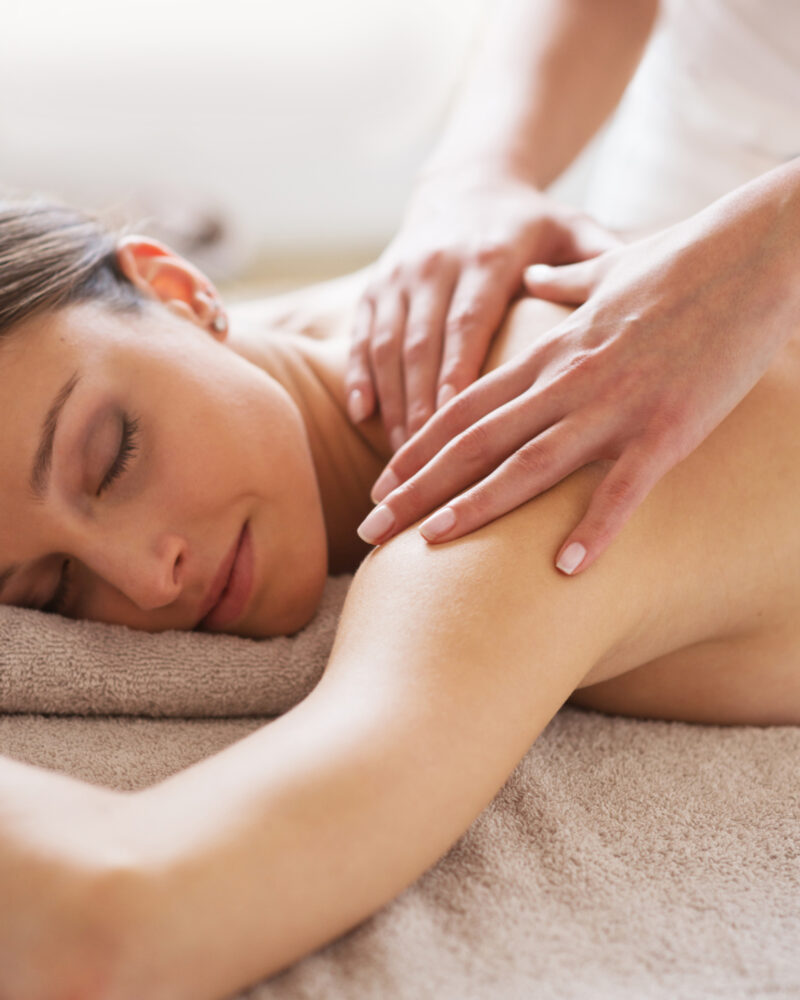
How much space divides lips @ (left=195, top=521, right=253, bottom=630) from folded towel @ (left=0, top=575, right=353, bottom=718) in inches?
1.3

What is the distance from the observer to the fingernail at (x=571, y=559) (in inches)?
25.7

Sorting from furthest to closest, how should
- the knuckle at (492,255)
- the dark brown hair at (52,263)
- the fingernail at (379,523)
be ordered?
the knuckle at (492,255)
the dark brown hair at (52,263)
the fingernail at (379,523)

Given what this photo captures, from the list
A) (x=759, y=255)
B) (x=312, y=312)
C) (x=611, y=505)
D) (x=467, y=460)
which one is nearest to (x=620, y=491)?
(x=611, y=505)

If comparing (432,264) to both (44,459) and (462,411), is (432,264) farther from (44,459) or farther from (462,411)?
(44,459)

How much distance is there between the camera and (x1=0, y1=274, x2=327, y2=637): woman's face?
786 millimetres

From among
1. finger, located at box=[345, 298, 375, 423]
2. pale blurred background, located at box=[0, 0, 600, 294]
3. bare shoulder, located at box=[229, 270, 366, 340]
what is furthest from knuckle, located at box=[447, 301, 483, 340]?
pale blurred background, located at box=[0, 0, 600, 294]

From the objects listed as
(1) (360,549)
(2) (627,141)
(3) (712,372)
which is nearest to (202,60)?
(2) (627,141)

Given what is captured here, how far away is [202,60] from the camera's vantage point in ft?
6.96

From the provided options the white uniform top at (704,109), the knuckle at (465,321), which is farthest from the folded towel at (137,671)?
the white uniform top at (704,109)

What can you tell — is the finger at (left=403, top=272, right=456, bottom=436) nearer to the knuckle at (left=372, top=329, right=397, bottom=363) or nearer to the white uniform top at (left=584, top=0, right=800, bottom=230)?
the knuckle at (left=372, top=329, right=397, bottom=363)

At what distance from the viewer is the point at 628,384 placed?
0.70 meters

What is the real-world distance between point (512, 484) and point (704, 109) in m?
0.94

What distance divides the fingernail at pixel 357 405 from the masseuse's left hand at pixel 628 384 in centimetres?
24

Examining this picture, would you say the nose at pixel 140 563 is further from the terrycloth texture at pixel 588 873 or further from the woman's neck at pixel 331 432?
the woman's neck at pixel 331 432
